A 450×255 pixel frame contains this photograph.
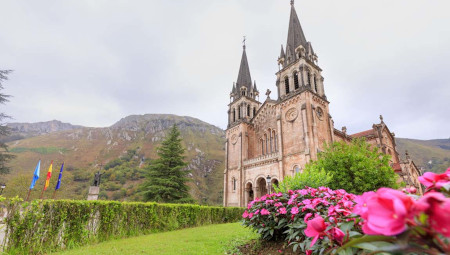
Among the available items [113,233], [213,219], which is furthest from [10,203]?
[213,219]

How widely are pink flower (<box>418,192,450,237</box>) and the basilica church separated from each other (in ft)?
68.9

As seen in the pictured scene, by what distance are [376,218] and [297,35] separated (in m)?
30.9

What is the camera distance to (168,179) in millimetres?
24438

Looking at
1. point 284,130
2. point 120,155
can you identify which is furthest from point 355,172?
point 120,155

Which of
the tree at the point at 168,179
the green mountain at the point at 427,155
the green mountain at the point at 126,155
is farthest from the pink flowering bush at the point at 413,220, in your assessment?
the green mountain at the point at 427,155

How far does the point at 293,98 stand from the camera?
78.3 ft

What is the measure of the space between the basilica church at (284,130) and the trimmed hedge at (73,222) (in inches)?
531

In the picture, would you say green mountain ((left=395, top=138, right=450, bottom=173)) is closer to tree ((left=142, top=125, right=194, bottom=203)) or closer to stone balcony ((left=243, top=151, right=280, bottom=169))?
stone balcony ((left=243, top=151, right=280, bottom=169))

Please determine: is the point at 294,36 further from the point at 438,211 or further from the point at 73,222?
the point at 438,211

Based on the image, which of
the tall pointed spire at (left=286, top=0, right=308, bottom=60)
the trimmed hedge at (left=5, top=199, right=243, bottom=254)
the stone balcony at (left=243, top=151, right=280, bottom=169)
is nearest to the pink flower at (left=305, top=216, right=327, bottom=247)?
the trimmed hedge at (left=5, top=199, right=243, bottom=254)

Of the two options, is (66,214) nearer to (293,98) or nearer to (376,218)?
(376,218)

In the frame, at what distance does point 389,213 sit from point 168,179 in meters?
25.4

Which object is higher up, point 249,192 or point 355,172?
point 355,172

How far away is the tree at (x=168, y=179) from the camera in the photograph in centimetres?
2397
